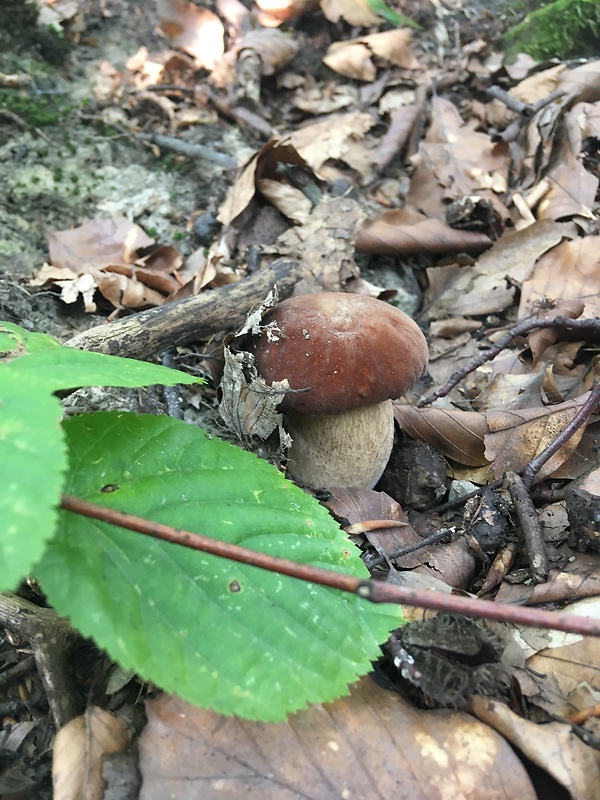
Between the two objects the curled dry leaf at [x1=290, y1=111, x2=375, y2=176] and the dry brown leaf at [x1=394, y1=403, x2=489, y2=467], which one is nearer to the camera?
the dry brown leaf at [x1=394, y1=403, x2=489, y2=467]

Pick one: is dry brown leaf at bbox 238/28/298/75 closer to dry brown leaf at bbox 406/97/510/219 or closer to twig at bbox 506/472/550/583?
dry brown leaf at bbox 406/97/510/219

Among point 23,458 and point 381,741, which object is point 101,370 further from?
point 381,741

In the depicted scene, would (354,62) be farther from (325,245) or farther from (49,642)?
(49,642)

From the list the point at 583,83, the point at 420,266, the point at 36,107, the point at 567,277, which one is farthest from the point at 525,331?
the point at 36,107

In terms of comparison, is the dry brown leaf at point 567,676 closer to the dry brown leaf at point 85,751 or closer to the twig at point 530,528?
the twig at point 530,528

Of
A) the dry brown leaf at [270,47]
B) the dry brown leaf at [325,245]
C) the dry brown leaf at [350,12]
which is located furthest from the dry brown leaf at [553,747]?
the dry brown leaf at [350,12]

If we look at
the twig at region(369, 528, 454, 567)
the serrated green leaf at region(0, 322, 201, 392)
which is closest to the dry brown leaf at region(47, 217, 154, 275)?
the serrated green leaf at region(0, 322, 201, 392)
